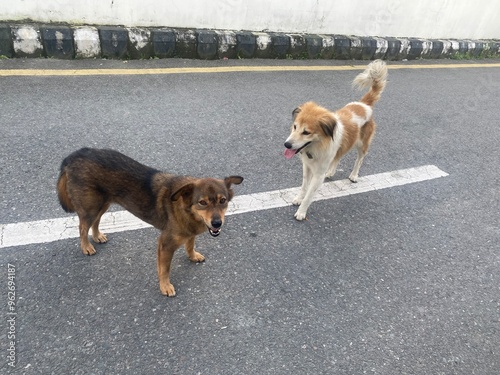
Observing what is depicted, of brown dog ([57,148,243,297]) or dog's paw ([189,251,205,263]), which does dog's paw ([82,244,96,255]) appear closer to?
brown dog ([57,148,243,297])

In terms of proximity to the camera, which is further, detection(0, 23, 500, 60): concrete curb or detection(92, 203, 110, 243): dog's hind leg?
detection(0, 23, 500, 60): concrete curb

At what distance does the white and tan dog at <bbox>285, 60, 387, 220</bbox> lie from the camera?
3607 millimetres

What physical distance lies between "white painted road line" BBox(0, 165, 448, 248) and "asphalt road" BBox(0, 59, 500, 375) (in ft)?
0.29

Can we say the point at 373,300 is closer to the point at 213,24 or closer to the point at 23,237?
the point at 23,237

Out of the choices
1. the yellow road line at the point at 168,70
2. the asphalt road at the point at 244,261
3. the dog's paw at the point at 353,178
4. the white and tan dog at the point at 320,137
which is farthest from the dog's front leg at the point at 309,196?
the yellow road line at the point at 168,70

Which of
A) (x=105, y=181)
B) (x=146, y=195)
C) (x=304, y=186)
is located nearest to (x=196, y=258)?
(x=146, y=195)

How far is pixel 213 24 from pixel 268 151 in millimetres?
3393

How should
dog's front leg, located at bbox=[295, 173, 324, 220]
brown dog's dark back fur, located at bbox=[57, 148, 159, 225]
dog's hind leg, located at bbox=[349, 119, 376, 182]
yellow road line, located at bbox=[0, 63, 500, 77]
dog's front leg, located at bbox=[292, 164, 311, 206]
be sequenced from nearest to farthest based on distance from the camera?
1. brown dog's dark back fur, located at bbox=[57, 148, 159, 225]
2. dog's front leg, located at bbox=[295, 173, 324, 220]
3. dog's front leg, located at bbox=[292, 164, 311, 206]
4. dog's hind leg, located at bbox=[349, 119, 376, 182]
5. yellow road line, located at bbox=[0, 63, 500, 77]

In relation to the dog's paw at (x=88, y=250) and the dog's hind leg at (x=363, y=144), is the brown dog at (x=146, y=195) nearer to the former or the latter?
the dog's paw at (x=88, y=250)

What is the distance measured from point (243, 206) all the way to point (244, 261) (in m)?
0.72

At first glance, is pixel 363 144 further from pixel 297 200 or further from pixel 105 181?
pixel 105 181

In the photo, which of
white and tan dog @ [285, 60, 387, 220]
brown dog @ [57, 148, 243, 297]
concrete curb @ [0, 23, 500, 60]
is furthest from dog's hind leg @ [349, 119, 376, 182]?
concrete curb @ [0, 23, 500, 60]

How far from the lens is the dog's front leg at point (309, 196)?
12.3 feet

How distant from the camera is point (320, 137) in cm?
363
